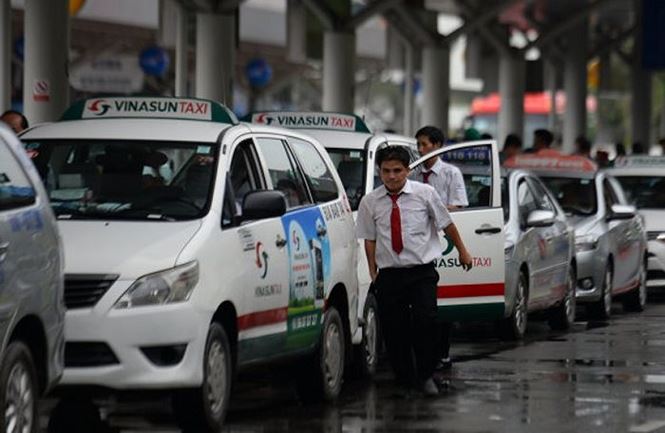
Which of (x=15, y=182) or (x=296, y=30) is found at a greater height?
(x=296, y=30)

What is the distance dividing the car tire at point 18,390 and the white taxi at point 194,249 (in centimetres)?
108

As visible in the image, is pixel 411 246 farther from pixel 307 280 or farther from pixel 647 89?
pixel 647 89

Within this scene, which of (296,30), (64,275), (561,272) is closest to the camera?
(64,275)

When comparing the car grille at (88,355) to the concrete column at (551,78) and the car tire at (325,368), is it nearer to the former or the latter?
the car tire at (325,368)

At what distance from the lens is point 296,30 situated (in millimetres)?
40375

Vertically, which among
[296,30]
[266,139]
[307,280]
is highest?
[296,30]

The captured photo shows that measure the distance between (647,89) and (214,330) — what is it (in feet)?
172

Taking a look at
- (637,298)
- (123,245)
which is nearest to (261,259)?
(123,245)

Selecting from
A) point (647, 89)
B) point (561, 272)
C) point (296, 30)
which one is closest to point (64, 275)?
point (561, 272)

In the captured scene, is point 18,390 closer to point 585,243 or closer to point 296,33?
point 585,243

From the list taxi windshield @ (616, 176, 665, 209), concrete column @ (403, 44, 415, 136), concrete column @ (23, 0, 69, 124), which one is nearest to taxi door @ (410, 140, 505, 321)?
taxi windshield @ (616, 176, 665, 209)

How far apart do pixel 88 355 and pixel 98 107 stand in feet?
9.15

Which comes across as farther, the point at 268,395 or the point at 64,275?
the point at 268,395

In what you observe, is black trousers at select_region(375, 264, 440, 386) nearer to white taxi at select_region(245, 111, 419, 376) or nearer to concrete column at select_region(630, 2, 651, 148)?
white taxi at select_region(245, 111, 419, 376)
